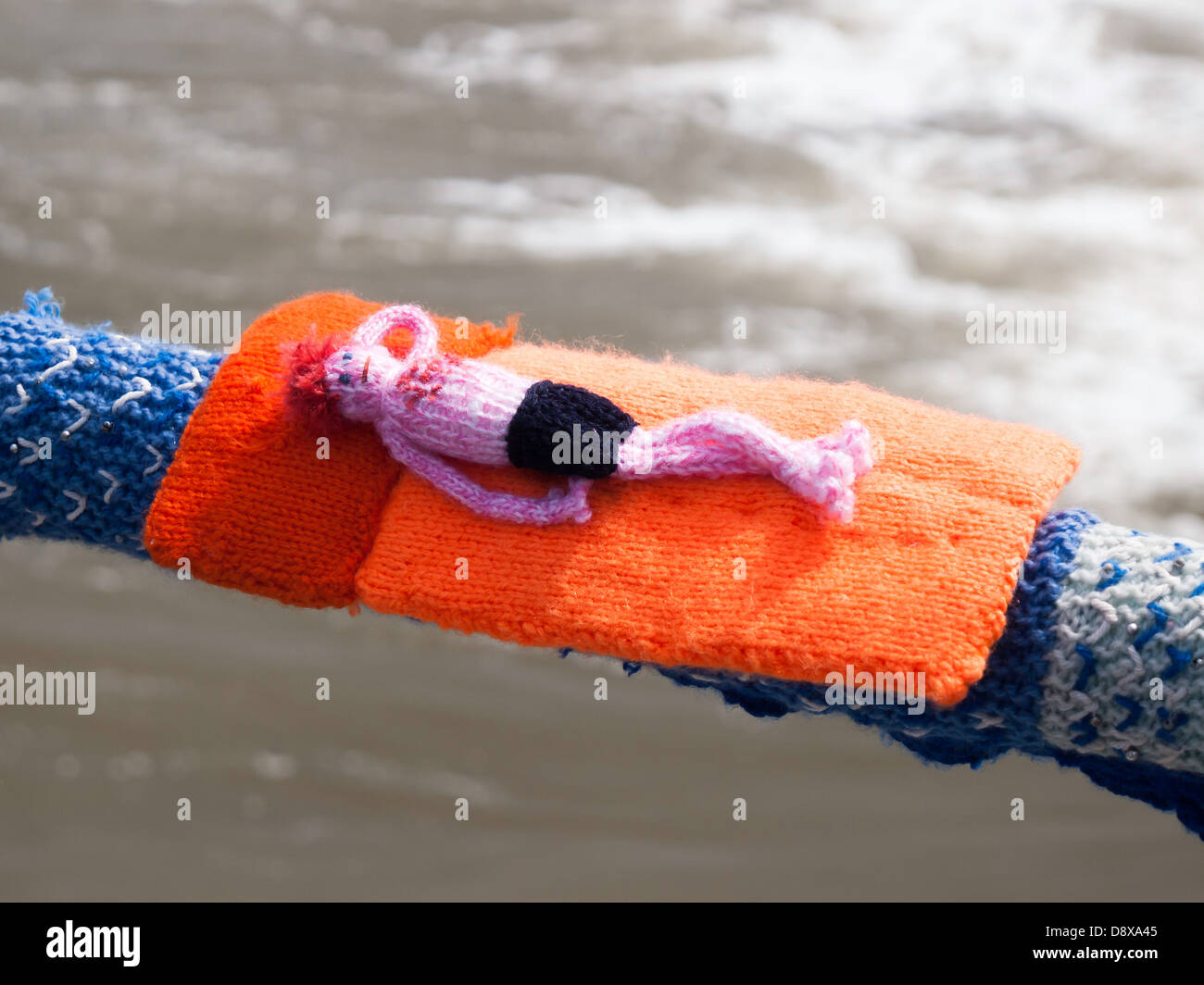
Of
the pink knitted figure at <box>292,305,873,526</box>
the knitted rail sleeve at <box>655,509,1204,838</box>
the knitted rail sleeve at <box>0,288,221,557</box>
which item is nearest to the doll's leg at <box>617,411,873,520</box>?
the pink knitted figure at <box>292,305,873,526</box>

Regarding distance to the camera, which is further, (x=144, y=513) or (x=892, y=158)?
(x=892, y=158)

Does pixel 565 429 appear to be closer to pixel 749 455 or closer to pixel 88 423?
pixel 749 455

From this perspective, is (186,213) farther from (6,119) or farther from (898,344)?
(898,344)

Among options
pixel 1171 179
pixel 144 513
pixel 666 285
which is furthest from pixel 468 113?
pixel 144 513

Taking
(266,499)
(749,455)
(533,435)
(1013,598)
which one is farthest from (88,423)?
(1013,598)

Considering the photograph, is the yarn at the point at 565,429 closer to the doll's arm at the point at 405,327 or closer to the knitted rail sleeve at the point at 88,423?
the doll's arm at the point at 405,327

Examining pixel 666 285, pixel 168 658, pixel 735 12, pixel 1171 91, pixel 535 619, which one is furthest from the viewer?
pixel 735 12

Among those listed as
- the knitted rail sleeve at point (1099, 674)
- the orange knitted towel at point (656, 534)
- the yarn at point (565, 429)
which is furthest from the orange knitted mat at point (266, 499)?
the knitted rail sleeve at point (1099, 674)

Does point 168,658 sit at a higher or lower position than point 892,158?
lower
